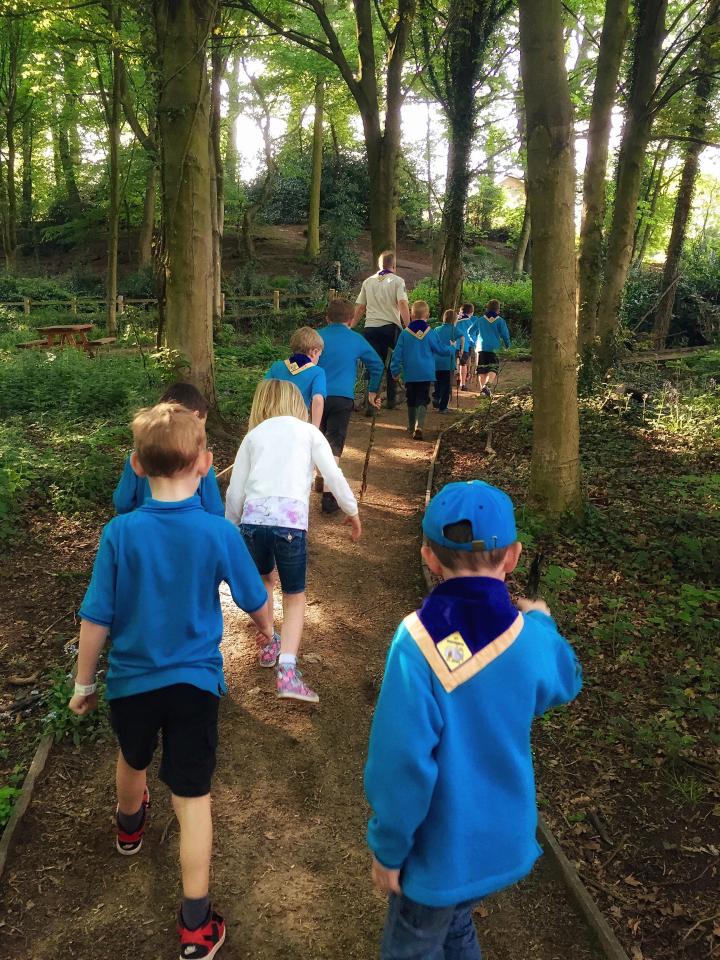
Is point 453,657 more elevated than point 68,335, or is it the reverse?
point 453,657

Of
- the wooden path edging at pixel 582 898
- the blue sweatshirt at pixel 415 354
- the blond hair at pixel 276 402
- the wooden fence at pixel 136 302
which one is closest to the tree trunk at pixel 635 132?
the blue sweatshirt at pixel 415 354

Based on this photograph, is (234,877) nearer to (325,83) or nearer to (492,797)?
(492,797)

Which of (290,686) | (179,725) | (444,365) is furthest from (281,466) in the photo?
(444,365)

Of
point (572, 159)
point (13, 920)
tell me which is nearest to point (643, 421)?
point (572, 159)

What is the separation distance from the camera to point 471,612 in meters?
1.83

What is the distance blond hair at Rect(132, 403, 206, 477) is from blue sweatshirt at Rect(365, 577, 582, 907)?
110 centimetres

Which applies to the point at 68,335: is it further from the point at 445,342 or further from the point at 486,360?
the point at 445,342

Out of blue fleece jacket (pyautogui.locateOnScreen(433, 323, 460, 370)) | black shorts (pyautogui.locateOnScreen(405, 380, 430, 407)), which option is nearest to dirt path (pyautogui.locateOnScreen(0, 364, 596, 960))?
black shorts (pyautogui.locateOnScreen(405, 380, 430, 407))

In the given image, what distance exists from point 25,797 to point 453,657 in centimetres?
279

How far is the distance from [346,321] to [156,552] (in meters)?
4.57

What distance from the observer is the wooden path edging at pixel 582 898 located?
2748 millimetres

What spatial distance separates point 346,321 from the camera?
6609 millimetres

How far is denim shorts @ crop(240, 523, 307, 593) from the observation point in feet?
12.8

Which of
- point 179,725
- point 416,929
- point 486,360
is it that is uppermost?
point 486,360
